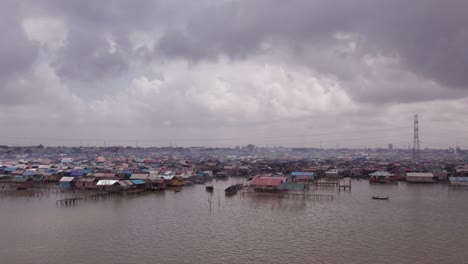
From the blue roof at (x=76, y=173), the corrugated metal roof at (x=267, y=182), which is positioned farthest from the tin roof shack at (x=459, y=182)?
the blue roof at (x=76, y=173)

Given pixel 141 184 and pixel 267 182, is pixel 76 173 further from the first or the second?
pixel 267 182

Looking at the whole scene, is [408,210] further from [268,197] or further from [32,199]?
[32,199]

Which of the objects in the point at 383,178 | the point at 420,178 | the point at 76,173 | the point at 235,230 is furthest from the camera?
the point at 383,178

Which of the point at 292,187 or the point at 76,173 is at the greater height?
the point at 76,173

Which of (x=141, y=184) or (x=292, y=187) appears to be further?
(x=141, y=184)

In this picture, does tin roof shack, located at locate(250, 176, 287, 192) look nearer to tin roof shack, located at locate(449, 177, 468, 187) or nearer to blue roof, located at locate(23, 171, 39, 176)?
tin roof shack, located at locate(449, 177, 468, 187)

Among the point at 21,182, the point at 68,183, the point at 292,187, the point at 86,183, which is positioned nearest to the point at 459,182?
the point at 292,187

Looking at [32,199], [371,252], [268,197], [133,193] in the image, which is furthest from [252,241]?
[32,199]
